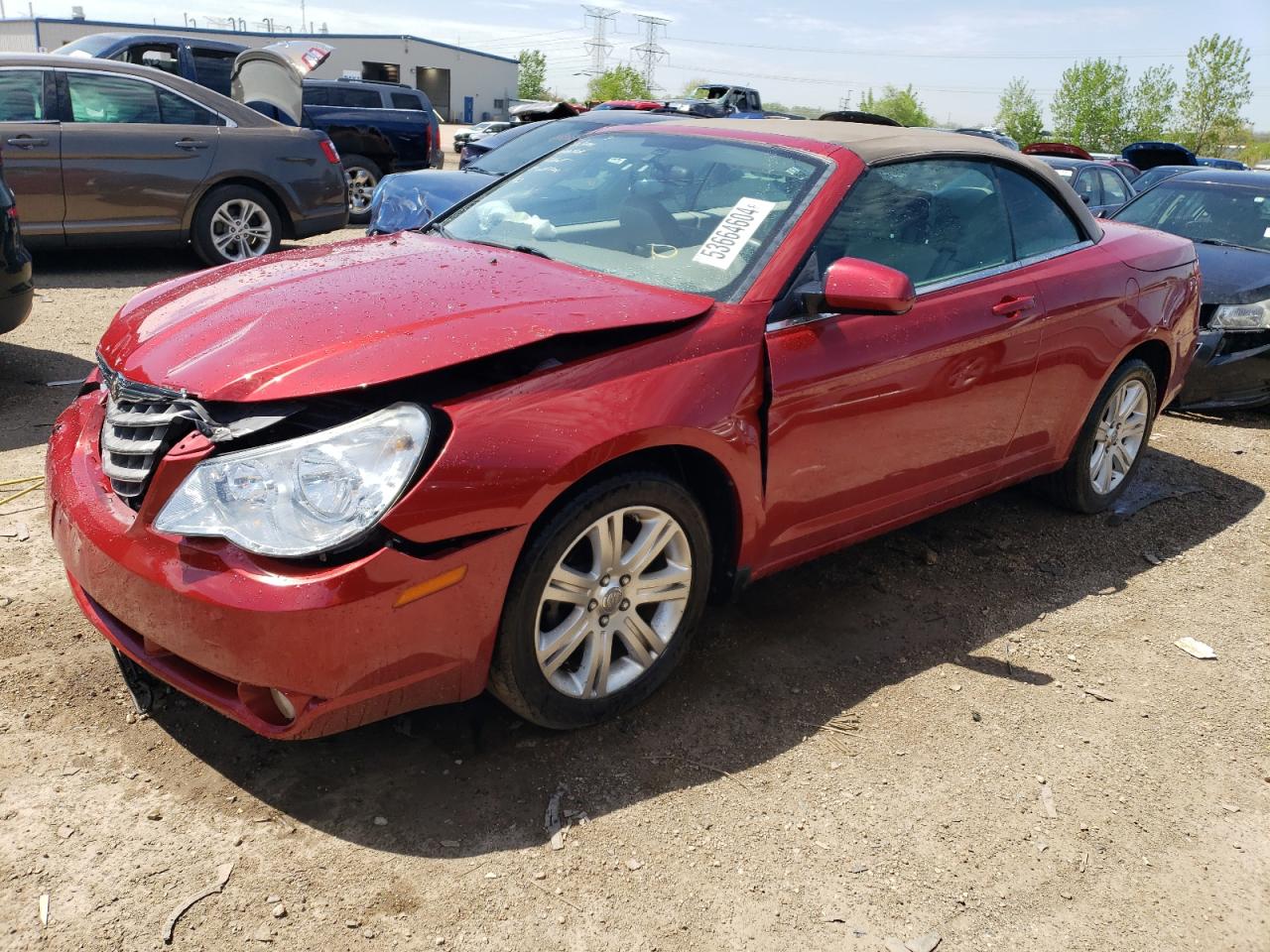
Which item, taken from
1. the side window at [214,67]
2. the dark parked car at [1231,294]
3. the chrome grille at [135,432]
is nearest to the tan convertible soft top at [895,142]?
the chrome grille at [135,432]

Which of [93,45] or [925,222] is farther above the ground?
[93,45]

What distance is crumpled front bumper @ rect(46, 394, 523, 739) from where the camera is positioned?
228 cm

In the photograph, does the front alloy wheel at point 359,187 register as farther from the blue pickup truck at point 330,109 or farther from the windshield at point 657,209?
the windshield at point 657,209

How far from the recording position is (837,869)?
2.55 metres

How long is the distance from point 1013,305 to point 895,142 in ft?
2.38

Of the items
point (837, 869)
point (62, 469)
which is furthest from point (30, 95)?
point (837, 869)

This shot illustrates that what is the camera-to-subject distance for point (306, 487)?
235 cm

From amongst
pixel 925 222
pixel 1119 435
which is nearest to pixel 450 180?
pixel 925 222

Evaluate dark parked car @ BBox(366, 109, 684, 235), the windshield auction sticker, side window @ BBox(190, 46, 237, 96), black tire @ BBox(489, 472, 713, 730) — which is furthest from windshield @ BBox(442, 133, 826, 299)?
side window @ BBox(190, 46, 237, 96)

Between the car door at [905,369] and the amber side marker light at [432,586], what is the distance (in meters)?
1.07

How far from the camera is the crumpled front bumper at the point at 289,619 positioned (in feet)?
7.47

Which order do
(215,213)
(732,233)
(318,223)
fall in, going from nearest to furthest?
(732,233)
(215,213)
(318,223)

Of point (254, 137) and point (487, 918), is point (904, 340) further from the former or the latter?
point (254, 137)

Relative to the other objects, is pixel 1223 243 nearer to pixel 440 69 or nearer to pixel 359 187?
pixel 359 187
